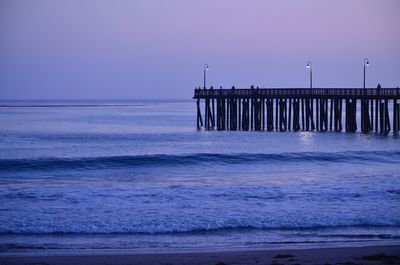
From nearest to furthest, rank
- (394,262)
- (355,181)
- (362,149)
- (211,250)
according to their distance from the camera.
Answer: (394,262), (211,250), (355,181), (362,149)

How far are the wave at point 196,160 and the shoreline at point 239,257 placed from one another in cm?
1634

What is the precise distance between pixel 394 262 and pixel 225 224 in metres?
4.70

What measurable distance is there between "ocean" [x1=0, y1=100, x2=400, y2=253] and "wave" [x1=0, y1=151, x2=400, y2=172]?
5 cm

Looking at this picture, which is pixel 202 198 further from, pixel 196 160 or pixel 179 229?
pixel 196 160

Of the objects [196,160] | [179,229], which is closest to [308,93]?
[196,160]

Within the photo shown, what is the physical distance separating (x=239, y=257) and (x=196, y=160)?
18.8 meters

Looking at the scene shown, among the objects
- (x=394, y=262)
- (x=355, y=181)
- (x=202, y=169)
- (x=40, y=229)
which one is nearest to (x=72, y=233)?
(x=40, y=229)

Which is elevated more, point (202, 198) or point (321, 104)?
point (321, 104)

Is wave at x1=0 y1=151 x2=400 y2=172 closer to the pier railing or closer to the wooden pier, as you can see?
the wooden pier

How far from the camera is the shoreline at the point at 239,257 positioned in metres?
9.87

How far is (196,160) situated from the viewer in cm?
2902

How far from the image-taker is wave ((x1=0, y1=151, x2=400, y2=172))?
89.2 feet

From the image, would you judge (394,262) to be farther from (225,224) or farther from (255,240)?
(225,224)

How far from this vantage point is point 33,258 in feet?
33.9
